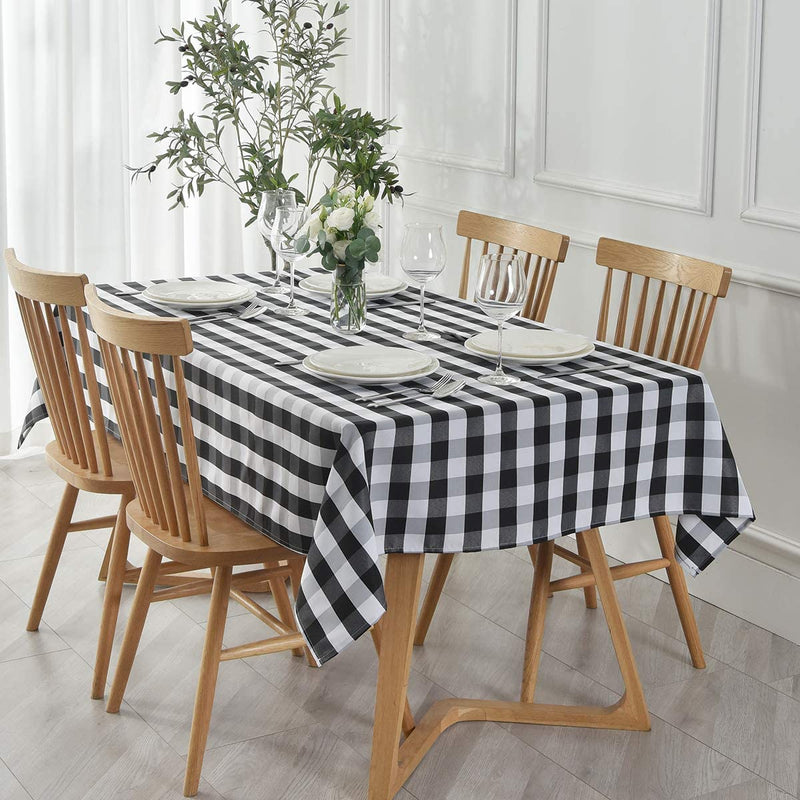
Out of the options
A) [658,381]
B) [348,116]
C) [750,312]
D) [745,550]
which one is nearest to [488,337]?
[658,381]

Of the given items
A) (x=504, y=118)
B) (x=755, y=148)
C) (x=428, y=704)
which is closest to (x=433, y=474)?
(x=428, y=704)

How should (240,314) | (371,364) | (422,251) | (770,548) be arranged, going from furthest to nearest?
(770,548) → (240,314) → (422,251) → (371,364)

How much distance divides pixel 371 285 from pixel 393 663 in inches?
44.7

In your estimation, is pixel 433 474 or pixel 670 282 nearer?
pixel 433 474

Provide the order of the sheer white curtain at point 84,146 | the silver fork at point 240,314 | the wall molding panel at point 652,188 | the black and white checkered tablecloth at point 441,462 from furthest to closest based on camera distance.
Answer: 1. the sheer white curtain at point 84,146
2. the wall molding panel at point 652,188
3. the silver fork at point 240,314
4. the black and white checkered tablecloth at point 441,462

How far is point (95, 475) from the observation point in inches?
101

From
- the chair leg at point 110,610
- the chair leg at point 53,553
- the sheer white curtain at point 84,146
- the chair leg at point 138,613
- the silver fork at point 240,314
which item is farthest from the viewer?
the sheer white curtain at point 84,146

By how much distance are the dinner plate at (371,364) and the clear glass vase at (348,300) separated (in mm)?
191

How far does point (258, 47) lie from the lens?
14.3 feet

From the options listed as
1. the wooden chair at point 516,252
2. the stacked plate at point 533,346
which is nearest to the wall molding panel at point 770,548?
the wooden chair at point 516,252

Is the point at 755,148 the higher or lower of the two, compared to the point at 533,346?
higher

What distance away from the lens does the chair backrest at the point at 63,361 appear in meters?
2.37

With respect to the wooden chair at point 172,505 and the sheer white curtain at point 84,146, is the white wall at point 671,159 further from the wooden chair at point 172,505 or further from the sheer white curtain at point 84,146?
the wooden chair at point 172,505

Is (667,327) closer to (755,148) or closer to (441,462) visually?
(755,148)
